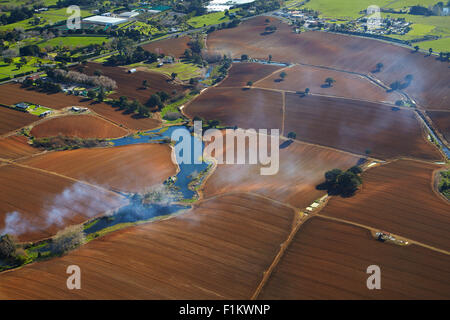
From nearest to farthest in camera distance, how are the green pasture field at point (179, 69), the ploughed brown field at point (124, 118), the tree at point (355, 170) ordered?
the tree at point (355, 170)
the ploughed brown field at point (124, 118)
the green pasture field at point (179, 69)

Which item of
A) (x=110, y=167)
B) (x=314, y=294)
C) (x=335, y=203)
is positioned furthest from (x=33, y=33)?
(x=314, y=294)

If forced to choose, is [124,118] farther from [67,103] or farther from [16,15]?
[16,15]

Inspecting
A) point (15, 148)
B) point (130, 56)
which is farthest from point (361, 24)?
point (15, 148)

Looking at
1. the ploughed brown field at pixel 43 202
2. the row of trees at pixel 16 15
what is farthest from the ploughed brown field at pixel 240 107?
the row of trees at pixel 16 15

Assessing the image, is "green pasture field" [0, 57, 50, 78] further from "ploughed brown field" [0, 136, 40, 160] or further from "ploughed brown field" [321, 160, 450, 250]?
"ploughed brown field" [321, 160, 450, 250]

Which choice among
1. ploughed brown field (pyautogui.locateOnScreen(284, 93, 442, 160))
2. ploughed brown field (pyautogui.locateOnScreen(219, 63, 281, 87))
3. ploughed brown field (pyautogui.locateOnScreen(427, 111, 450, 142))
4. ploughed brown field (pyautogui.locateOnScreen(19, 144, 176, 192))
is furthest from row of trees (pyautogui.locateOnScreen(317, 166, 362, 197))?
ploughed brown field (pyautogui.locateOnScreen(219, 63, 281, 87))

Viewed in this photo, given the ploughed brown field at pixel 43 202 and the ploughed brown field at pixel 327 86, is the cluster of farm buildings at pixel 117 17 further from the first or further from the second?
the ploughed brown field at pixel 43 202
